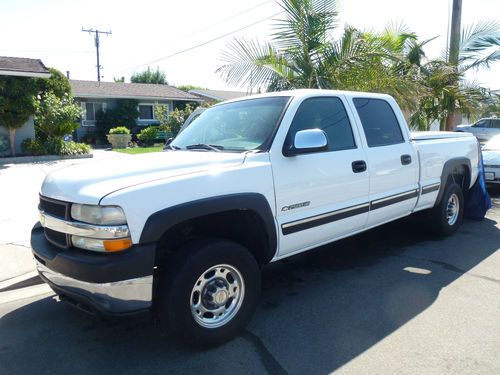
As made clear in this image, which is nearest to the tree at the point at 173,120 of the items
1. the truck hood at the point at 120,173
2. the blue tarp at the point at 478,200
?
the blue tarp at the point at 478,200

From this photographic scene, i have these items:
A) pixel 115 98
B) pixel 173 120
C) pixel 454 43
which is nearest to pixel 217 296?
pixel 454 43

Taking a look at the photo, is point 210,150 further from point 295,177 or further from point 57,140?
point 57,140

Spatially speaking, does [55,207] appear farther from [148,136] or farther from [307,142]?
[148,136]

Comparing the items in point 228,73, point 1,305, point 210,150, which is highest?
point 228,73

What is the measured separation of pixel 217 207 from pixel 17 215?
5.47 m

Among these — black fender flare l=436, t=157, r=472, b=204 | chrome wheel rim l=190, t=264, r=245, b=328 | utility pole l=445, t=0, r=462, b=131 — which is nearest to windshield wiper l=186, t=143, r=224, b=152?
chrome wheel rim l=190, t=264, r=245, b=328

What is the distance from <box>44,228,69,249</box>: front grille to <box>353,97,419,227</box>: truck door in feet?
9.40

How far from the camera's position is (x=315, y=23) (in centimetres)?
838

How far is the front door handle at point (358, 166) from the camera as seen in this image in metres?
4.06

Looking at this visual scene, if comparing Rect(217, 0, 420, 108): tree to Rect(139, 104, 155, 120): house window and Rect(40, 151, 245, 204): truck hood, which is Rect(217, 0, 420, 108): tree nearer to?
Rect(40, 151, 245, 204): truck hood

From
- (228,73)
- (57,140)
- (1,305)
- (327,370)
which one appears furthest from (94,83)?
(327,370)

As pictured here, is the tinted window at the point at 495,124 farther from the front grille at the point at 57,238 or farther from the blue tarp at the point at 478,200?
the front grille at the point at 57,238

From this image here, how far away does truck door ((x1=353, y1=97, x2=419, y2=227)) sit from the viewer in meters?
4.37

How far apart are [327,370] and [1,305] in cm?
319
